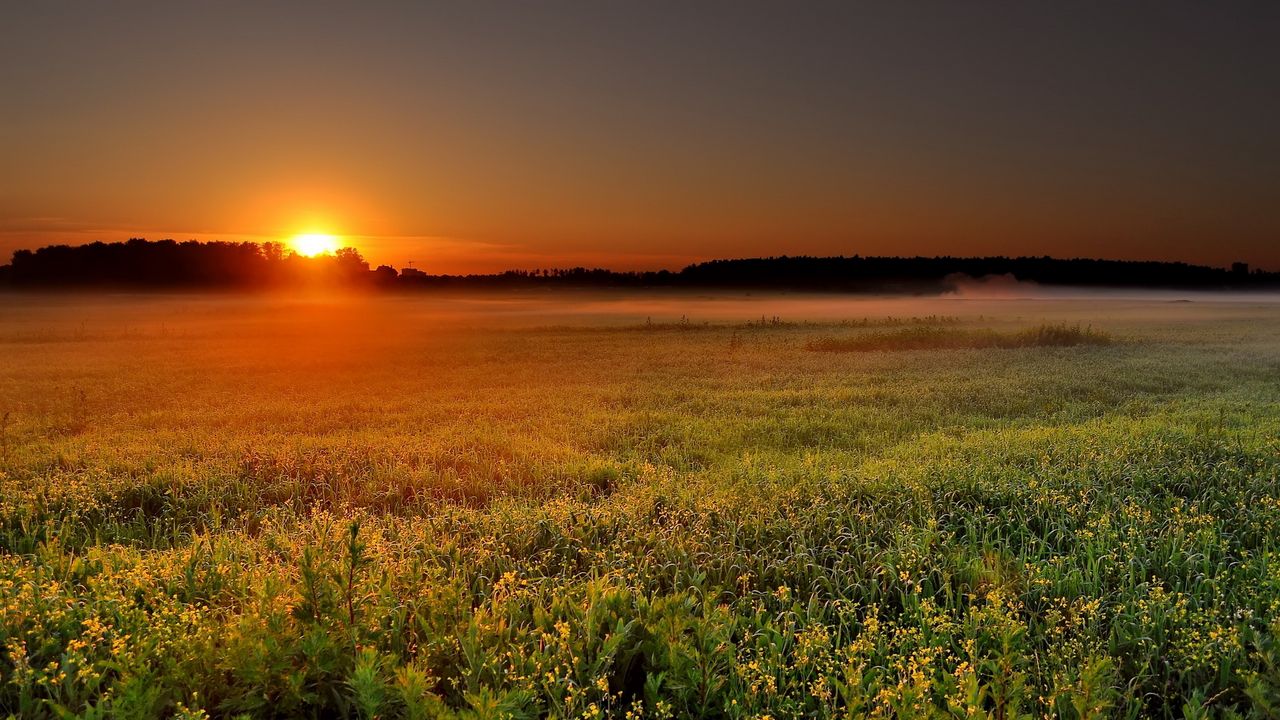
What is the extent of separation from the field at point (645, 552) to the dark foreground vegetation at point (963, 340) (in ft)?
35.4

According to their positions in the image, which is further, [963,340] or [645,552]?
[963,340]

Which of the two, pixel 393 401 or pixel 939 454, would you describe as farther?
pixel 393 401

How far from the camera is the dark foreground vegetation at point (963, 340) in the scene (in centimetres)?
2625

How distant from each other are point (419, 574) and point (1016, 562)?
484 cm

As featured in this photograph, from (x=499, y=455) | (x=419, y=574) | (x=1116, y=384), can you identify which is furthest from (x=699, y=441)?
(x=1116, y=384)

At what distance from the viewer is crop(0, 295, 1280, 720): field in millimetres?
3697

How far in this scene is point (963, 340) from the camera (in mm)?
27172

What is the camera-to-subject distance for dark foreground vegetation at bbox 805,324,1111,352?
26.2 m

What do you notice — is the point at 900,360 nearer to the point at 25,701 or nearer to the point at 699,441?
the point at 699,441

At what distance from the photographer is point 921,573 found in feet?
18.1

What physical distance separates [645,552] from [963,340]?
2507cm

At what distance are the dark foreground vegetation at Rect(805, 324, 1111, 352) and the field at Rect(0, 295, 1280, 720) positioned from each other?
35.4ft

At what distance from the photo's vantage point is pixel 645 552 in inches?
236

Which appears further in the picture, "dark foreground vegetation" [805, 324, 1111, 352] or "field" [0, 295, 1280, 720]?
"dark foreground vegetation" [805, 324, 1111, 352]
